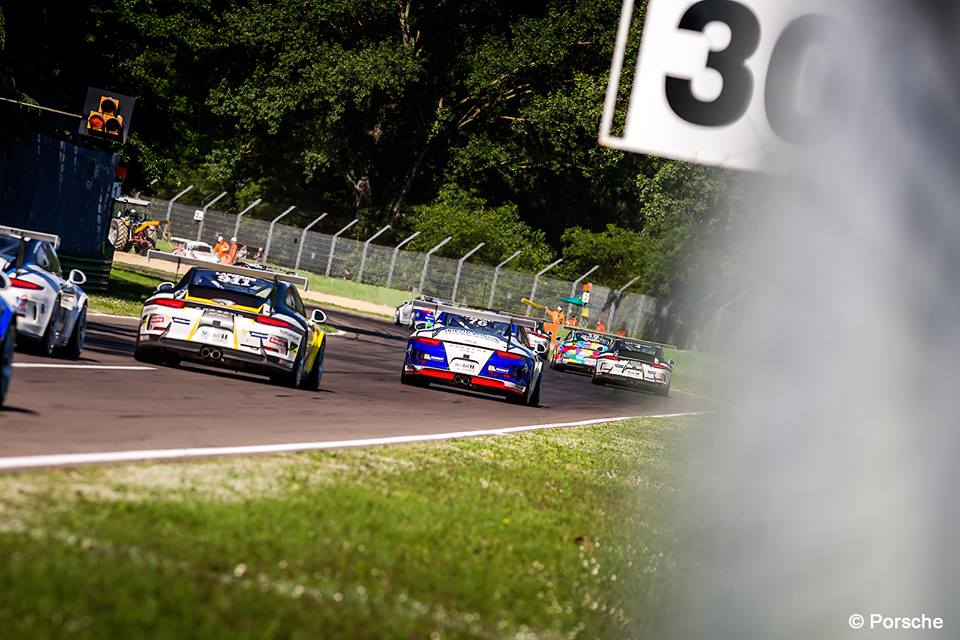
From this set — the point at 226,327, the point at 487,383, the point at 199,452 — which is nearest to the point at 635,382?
the point at 487,383

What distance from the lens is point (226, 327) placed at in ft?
53.4

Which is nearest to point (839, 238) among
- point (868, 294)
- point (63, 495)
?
point (868, 294)

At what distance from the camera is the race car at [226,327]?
53.3 ft

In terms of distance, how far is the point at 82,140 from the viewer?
3216 cm

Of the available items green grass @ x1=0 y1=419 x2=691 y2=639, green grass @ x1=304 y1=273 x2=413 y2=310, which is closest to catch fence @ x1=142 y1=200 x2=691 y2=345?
green grass @ x1=304 y1=273 x2=413 y2=310

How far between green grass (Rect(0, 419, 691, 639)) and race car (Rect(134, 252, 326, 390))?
20.4 ft

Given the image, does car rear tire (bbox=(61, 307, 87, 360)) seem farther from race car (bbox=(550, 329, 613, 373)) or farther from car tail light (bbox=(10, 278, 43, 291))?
race car (bbox=(550, 329, 613, 373))

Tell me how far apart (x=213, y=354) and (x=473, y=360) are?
19.5 ft

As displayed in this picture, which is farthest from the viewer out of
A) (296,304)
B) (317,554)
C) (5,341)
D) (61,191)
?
(61,191)

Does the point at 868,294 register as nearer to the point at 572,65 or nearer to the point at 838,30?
the point at 838,30

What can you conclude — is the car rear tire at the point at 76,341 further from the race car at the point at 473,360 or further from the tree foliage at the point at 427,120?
the tree foliage at the point at 427,120

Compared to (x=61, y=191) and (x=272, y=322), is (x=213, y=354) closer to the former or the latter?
(x=272, y=322)

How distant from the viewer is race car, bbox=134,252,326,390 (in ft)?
53.3

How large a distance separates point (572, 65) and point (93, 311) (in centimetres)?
4910
